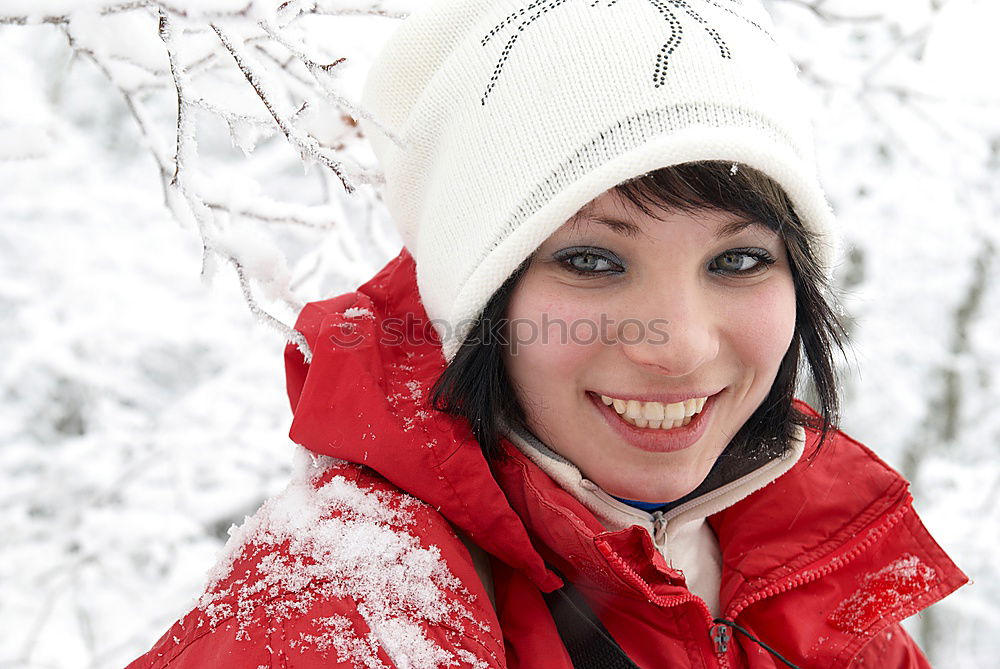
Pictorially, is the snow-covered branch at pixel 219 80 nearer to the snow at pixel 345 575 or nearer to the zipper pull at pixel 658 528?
the snow at pixel 345 575

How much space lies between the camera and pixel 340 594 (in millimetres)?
1146

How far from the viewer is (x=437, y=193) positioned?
1.48 m

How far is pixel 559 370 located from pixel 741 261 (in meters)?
0.39

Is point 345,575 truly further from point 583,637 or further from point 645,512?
point 645,512

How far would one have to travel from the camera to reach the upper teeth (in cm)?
138

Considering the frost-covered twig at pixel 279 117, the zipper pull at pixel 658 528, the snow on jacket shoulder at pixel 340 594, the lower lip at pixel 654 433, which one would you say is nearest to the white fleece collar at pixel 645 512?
the zipper pull at pixel 658 528

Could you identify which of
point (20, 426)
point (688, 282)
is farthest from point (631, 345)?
point (20, 426)

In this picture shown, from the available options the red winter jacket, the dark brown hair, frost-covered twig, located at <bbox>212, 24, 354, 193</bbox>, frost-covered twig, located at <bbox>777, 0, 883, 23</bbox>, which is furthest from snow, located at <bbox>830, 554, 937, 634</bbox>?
frost-covered twig, located at <bbox>777, 0, 883, 23</bbox>

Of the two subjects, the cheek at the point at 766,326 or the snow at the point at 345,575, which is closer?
the snow at the point at 345,575

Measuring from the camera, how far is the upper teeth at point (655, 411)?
4.52 feet

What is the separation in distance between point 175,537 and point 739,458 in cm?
324

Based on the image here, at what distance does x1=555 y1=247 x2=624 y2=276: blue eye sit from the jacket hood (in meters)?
0.34

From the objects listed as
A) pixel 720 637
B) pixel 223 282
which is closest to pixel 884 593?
pixel 720 637

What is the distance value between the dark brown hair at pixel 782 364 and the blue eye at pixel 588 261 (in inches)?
2.9
